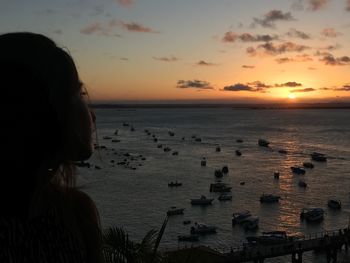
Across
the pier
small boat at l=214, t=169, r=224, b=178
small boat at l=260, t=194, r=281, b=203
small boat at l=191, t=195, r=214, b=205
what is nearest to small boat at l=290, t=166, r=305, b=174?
small boat at l=214, t=169, r=224, b=178

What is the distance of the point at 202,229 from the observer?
28750 millimetres

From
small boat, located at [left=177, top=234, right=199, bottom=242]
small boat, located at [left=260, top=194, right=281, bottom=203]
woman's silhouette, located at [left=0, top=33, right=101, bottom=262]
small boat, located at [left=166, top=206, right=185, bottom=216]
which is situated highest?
woman's silhouette, located at [left=0, top=33, right=101, bottom=262]

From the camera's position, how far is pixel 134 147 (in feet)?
247

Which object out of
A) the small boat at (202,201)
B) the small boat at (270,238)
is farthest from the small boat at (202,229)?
the small boat at (202,201)

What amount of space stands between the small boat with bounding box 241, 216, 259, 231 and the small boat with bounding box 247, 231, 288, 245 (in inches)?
45.3

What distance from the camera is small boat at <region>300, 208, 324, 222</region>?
31.5 meters

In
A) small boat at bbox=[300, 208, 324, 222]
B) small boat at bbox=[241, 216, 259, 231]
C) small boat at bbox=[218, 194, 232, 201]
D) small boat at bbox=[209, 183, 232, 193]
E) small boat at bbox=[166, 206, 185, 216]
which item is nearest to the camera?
small boat at bbox=[241, 216, 259, 231]

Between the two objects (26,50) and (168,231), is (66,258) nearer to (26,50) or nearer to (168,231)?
(26,50)

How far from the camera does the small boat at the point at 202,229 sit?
1123 inches

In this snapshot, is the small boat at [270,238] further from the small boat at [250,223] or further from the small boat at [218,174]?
the small boat at [218,174]

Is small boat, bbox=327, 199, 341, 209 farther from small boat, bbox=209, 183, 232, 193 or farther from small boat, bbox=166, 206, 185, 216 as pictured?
small boat, bbox=166, 206, 185, 216

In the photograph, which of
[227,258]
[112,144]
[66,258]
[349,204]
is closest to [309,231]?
[349,204]

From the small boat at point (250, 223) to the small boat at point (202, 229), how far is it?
190 cm

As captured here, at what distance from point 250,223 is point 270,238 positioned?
3.47 meters
